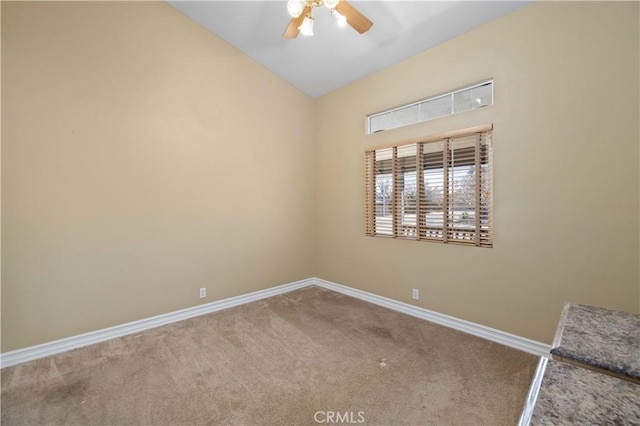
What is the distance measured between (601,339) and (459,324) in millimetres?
2366

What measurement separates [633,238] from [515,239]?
2.46ft

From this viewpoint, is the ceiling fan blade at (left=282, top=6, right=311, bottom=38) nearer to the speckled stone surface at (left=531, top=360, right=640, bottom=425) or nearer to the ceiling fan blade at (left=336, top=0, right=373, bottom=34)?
the ceiling fan blade at (left=336, top=0, right=373, bottom=34)

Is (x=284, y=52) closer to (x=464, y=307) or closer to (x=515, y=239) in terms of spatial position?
(x=515, y=239)

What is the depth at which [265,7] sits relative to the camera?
2.96m

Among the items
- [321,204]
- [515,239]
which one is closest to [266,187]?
[321,204]

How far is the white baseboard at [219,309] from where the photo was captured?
2.46 m

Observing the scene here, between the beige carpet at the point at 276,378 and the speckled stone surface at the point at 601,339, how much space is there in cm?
118

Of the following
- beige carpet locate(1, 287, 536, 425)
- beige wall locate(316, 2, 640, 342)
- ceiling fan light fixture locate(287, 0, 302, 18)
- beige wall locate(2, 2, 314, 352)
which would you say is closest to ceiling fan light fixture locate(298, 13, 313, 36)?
ceiling fan light fixture locate(287, 0, 302, 18)

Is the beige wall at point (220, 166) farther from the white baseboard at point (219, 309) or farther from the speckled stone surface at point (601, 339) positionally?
the speckled stone surface at point (601, 339)

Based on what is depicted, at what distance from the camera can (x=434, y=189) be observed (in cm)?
319

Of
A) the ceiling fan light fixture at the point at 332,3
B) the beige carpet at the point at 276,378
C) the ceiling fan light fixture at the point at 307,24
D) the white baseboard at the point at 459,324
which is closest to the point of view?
the beige carpet at the point at 276,378

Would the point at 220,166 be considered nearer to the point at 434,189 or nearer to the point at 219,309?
the point at 219,309

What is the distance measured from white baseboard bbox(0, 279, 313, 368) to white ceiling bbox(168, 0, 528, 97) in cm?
331

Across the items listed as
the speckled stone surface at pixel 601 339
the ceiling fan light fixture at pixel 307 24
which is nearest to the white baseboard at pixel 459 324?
the speckled stone surface at pixel 601 339
